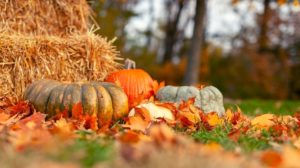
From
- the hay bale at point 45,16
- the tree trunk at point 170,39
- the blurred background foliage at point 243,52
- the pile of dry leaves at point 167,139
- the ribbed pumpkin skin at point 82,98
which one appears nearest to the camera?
the pile of dry leaves at point 167,139

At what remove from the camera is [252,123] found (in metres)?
3.93

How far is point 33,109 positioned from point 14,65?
0.80m

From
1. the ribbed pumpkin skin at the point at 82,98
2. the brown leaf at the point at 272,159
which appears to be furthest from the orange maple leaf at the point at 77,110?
the brown leaf at the point at 272,159

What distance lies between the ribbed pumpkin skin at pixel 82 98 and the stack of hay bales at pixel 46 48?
0.62 m

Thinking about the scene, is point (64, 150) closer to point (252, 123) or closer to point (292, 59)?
point (252, 123)

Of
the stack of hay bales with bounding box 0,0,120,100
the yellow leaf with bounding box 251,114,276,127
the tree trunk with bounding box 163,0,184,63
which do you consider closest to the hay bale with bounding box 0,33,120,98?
the stack of hay bales with bounding box 0,0,120,100

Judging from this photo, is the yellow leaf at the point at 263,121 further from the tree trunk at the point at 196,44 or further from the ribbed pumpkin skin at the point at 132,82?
the tree trunk at the point at 196,44

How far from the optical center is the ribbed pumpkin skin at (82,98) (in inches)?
162

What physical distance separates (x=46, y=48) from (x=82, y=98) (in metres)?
1.10

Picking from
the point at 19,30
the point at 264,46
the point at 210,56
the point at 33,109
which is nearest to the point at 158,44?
the point at 210,56

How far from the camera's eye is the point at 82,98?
13.6ft

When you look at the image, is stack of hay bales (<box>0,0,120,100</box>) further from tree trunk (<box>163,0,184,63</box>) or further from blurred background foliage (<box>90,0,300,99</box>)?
tree trunk (<box>163,0,184,63</box>)


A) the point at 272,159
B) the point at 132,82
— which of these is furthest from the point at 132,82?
the point at 272,159

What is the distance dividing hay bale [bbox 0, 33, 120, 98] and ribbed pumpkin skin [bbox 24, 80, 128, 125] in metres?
0.61
